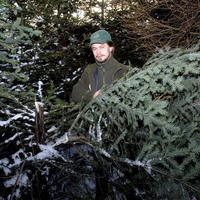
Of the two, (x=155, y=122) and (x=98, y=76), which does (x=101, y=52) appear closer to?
(x=98, y=76)

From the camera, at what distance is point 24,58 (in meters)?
5.61

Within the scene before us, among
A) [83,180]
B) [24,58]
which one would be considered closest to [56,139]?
[83,180]

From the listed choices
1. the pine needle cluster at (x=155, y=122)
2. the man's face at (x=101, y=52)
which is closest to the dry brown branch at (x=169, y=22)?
the man's face at (x=101, y=52)

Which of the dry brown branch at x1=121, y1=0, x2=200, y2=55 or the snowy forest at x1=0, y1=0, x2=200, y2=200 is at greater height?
the dry brown branch at x1=121, y1=0, x2=200, y2=55

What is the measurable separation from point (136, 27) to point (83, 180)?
612 centimetres

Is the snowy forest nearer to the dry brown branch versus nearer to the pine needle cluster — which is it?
the pine needle cluster

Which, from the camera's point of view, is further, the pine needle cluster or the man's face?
the man's face

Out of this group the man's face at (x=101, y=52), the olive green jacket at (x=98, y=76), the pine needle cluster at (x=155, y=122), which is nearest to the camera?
the pine needle cluster at (x=155, y=122)

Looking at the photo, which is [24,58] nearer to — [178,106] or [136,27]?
[136,27]

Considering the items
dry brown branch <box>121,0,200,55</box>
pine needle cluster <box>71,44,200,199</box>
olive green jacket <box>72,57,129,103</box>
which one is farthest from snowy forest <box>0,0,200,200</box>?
dry brown branch <box>121,0,200,55</box>

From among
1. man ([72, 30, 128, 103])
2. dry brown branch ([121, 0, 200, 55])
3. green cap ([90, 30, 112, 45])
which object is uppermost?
dry brown branch ([121, 0, 200, 55])

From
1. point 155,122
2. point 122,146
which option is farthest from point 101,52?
point 155,122

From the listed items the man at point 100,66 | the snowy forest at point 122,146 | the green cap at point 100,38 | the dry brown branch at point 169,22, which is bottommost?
the snowy forest at point 122,146

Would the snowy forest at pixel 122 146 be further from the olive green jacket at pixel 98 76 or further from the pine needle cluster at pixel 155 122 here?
the olive green jacket at pixel 98 76
